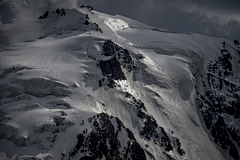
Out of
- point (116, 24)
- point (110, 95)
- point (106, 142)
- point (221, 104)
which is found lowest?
point (221, 104)

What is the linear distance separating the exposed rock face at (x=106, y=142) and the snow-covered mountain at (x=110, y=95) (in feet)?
0.69

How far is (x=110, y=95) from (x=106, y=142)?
51.4 ft

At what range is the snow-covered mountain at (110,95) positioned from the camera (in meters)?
35.1

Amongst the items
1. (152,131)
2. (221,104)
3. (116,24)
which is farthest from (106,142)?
(116,24)

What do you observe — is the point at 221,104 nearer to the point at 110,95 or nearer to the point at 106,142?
the point at 110,95

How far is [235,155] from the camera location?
189 feet

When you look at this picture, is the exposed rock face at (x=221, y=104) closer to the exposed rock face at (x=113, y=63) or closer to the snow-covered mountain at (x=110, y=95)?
the snow-covered mountain at (x=110, y=95)

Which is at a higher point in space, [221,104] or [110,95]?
[110,95]

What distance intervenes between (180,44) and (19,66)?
73.5m

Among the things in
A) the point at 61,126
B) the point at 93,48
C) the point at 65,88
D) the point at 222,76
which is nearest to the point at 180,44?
the point at 222,76

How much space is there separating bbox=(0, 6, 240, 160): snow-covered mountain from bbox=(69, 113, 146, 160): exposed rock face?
0.21m

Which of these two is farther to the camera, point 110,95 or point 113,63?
point 113,63

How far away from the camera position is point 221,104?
69.2 metres

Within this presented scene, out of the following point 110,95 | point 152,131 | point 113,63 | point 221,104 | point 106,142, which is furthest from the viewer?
point 221,104
